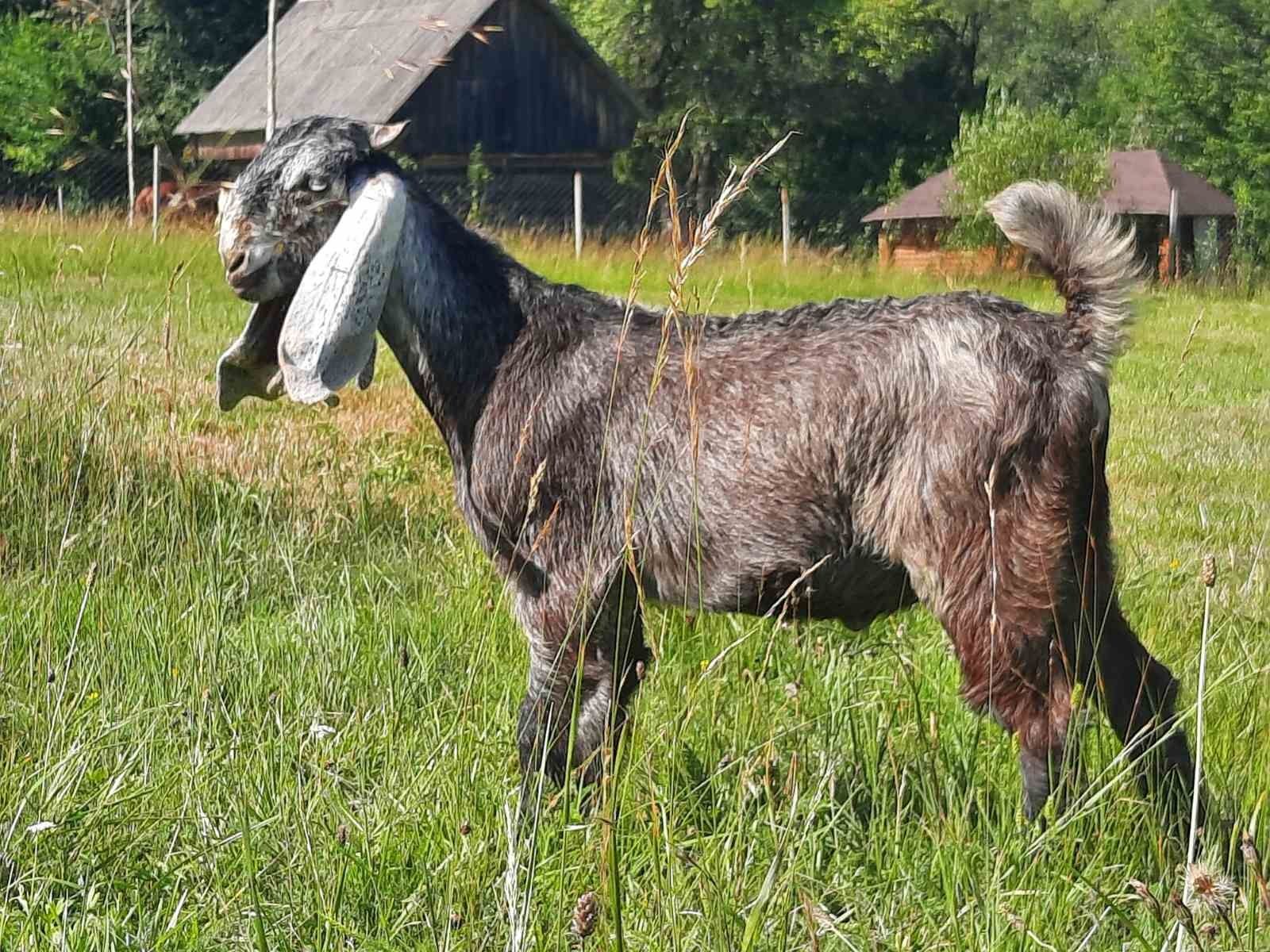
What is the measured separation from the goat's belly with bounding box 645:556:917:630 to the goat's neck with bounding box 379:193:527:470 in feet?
2.72

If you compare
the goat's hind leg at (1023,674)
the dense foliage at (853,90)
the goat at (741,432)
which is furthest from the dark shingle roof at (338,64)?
the goat's hind leg at (1023,674)

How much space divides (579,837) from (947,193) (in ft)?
126

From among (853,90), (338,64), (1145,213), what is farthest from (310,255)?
(853,90)

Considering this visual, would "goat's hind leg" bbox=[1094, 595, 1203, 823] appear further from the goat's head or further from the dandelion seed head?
the goat's head

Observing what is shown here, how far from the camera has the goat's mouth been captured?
13.8 ft

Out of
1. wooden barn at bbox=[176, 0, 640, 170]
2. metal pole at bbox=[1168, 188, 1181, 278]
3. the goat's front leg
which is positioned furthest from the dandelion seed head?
wooden barn at bbox=[176, 0, 640, 170]

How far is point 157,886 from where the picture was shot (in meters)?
2.79

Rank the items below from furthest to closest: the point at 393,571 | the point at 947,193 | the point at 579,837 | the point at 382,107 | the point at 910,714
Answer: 1. the point at 947,193
2. the point at 382,107
3. the point at 393,571
4. the point at 910,714
5. the point at 579,837

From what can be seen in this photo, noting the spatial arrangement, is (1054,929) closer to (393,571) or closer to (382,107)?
(393,571)

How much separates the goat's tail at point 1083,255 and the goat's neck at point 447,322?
1403 mm

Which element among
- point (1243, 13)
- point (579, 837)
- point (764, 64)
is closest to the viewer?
point (579, 837)

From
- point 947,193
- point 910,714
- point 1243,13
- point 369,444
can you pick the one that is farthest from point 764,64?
point 910,714

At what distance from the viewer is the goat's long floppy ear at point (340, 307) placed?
380 cm

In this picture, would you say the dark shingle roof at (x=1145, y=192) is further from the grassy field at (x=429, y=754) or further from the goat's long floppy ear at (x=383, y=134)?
A: the goat's long floppy ear at (x=383, y=134)
